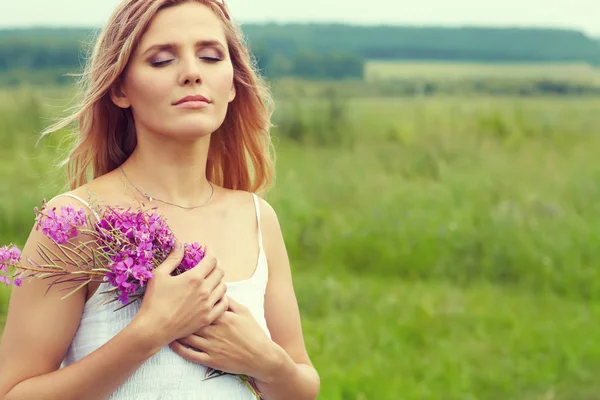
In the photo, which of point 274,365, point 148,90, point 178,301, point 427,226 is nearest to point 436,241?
point 427,226

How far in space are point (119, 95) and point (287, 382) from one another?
0.95 m

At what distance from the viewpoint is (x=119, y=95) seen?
2.70m

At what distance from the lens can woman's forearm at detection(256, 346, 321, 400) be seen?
2.57 meters

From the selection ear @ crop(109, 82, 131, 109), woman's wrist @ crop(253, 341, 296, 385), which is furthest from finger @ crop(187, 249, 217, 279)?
ear @ crop(109, 82, 131, 109)

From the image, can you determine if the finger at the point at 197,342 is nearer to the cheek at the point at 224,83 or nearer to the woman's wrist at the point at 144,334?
the woman's wrist at the point at 144,334

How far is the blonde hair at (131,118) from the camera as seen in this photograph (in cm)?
261

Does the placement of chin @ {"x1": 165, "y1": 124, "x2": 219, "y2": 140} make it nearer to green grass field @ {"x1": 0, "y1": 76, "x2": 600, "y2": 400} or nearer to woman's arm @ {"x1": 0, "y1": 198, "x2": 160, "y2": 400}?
woman's arm @ {"x1": 0, "y1": 198, "x2": 160, "y2": 400}

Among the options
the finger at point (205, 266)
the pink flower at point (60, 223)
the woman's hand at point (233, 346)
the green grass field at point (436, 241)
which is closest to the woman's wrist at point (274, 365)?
the woman's hand at point (233, 346)

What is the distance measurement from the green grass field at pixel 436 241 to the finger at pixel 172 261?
1.96m

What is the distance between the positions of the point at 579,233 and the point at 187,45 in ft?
22.7

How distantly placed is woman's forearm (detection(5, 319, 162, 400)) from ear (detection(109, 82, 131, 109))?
69 centimetres

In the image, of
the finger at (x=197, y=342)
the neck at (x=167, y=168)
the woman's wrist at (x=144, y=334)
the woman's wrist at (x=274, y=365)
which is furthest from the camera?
the neck at (x=167, y=168)

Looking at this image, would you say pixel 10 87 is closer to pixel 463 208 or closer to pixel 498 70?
pixel 463 208

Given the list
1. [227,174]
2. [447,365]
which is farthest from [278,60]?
[227,174]
